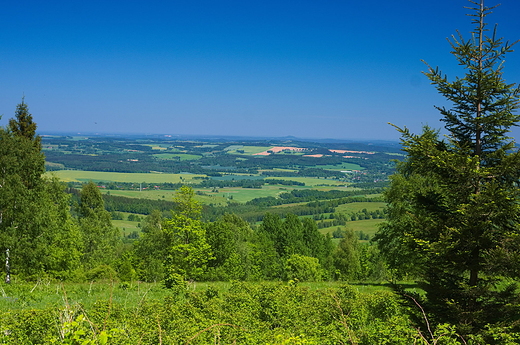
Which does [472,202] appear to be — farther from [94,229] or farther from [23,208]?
[94,229]

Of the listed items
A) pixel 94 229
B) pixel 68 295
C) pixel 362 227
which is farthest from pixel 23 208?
pixel 362 227

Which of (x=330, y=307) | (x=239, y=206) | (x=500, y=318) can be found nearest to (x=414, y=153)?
(x=500, y=318)

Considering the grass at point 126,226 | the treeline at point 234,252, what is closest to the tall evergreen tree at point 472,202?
the treeline at point 234,252

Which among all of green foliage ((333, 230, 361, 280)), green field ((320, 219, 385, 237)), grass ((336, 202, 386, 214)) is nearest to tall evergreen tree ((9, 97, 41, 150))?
green foliage ((333, 230, 361, 280))

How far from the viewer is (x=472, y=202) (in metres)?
9.53

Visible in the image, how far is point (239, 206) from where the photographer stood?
14550cm

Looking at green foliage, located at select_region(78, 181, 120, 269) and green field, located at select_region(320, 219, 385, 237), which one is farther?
green field, located at select_region(320, 219, 385, 237)

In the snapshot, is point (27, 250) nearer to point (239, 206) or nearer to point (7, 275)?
point (7, 275)

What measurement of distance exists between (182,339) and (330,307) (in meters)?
5.43

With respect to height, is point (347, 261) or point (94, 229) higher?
point (94, 229)

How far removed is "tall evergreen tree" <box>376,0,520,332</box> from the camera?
29.5 ft

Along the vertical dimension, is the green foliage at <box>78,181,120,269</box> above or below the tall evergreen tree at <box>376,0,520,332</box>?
below

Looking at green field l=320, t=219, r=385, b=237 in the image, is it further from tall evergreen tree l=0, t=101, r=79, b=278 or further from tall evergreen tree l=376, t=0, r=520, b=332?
tall evergreen tree l=376, t=0, r=520, b=332

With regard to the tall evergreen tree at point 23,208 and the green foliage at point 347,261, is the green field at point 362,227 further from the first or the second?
the tall evergreen tree at point 23,208
